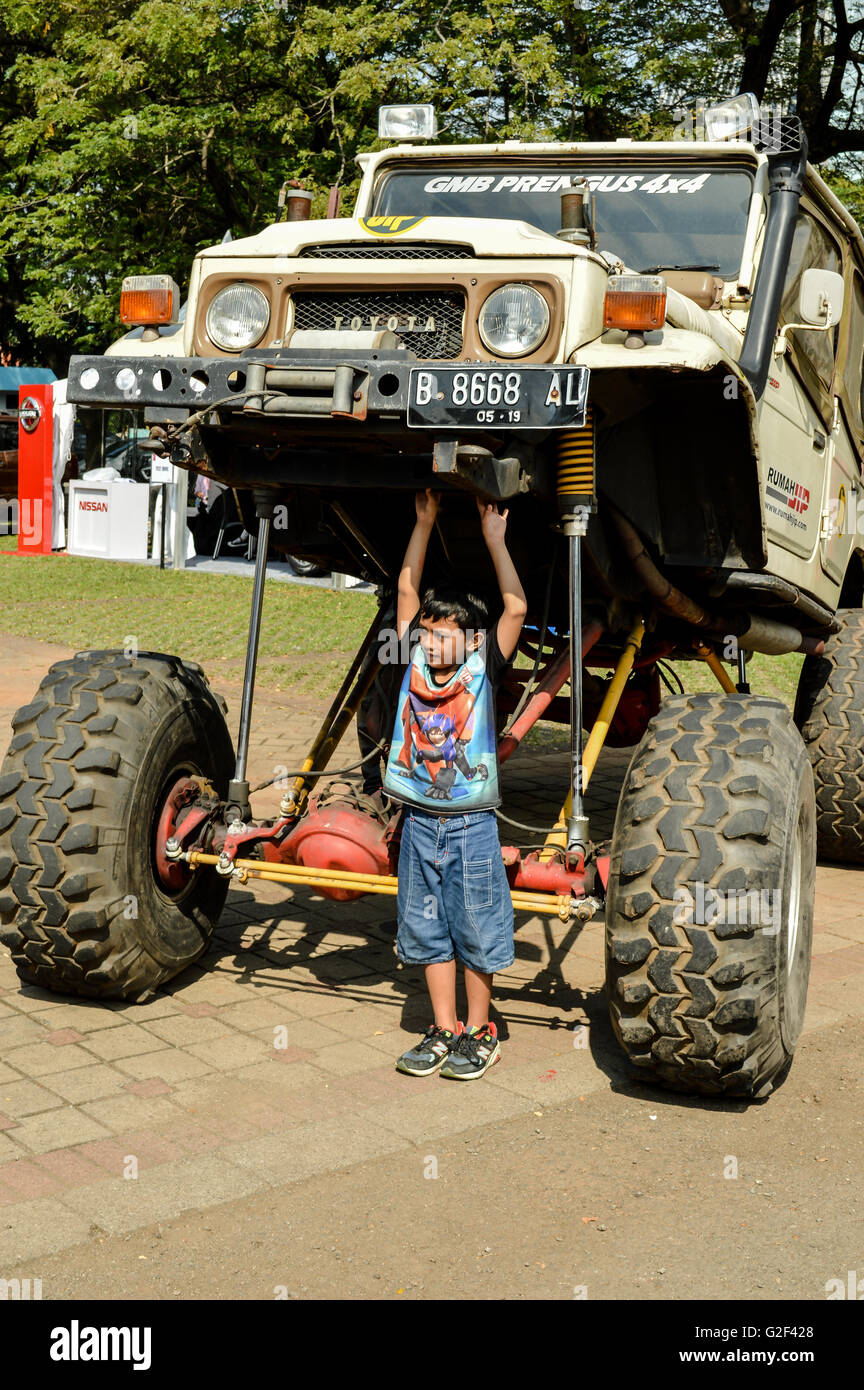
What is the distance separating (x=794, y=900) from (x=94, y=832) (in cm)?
224

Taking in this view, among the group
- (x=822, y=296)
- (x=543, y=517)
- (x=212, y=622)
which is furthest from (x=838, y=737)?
(x=212, y=622)

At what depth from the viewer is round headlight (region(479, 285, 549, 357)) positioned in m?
4.33

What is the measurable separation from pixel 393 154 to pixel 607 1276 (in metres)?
4.91

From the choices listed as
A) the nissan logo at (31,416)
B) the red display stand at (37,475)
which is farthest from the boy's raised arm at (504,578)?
the nissan logo at (31,416)

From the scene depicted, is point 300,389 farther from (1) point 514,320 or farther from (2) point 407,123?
(2) point 407,123

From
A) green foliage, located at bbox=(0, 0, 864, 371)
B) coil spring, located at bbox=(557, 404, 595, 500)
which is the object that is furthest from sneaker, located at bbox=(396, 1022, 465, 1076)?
green foliage, located at bbox=(0, 0, 864, 371)

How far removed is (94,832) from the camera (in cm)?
479

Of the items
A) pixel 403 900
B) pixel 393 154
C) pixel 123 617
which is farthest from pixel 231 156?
pixel 403 900

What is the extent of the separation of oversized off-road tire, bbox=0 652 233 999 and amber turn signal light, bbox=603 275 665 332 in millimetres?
1985

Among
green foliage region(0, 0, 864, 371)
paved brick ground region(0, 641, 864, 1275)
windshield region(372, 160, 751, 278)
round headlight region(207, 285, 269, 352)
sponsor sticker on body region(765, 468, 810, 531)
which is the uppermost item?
green foliage region(0, 0, 864, 371)

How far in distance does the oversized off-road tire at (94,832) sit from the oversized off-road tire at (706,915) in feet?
5.12

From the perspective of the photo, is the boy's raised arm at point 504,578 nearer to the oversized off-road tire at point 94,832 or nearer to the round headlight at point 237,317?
the round headlight at point 237,317

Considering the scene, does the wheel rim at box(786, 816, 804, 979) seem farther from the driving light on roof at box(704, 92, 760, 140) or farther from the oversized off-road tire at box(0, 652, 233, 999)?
the driving light on roof at box(704, 92, 760, 140)

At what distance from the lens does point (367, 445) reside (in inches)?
181
